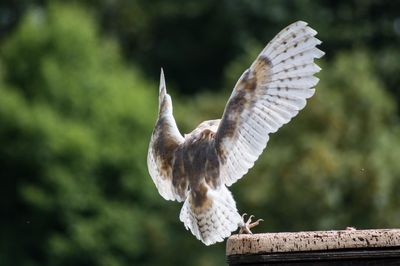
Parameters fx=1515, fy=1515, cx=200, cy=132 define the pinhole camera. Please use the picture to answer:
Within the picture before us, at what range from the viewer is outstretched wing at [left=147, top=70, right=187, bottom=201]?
29.3ft

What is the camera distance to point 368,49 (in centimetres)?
4394

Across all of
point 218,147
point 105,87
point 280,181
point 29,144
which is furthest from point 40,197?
point 218,147

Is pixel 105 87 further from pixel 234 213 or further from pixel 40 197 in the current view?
pixel 234 213

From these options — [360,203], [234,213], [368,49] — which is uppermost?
[368,49]

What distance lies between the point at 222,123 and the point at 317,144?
17.5 meters

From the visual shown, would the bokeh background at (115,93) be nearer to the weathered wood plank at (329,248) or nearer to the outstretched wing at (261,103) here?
the outstretched wing at (261,103)

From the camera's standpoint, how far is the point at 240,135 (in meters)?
8.39

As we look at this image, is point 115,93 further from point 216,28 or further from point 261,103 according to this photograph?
point 261,103

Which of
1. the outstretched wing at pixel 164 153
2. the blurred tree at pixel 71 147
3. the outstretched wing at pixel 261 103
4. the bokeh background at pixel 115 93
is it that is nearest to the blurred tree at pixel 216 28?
the bokeh background at pixel 115 93

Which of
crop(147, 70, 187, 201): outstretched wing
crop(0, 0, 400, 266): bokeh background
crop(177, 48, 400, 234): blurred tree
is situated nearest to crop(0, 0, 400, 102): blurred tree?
crop(0, 0, 400, 266): bokeh background

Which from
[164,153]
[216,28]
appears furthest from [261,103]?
[216,28]

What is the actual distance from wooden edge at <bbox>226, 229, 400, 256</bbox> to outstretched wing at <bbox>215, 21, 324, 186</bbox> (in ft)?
4.80

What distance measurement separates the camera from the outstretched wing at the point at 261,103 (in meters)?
8.15

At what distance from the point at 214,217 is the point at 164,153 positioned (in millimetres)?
729
